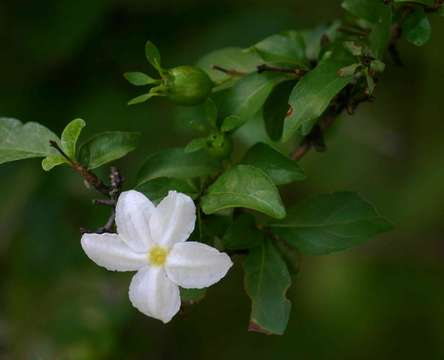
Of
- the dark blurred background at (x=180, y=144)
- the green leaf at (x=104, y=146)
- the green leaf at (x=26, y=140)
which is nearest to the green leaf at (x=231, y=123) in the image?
the green leaf at (x=104, y=146)

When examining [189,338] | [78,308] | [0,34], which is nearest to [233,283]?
[189,338]

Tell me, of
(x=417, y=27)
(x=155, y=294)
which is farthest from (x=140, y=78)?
(x=417, y=27)

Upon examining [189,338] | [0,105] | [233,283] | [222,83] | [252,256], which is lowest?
[189,338]

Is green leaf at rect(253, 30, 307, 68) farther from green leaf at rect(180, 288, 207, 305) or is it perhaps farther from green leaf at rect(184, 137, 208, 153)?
green leaf at rect(180, 288, 207, 305)

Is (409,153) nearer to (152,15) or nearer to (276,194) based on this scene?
(152,15)

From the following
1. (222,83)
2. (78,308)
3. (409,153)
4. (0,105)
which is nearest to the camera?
(222,83)
